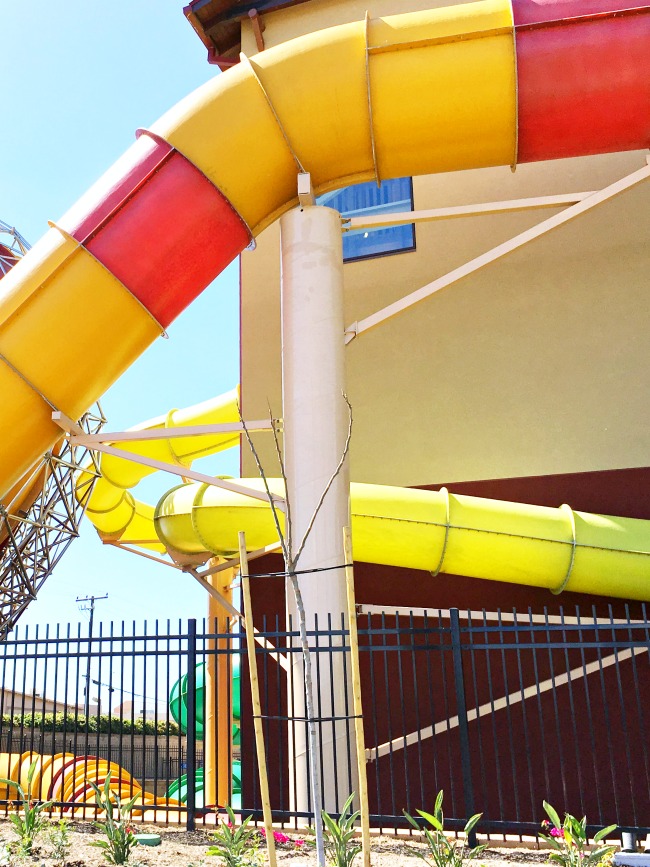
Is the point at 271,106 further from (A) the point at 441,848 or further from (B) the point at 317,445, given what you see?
(A) the point at 441,848

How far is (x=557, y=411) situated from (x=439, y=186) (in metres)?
3.75

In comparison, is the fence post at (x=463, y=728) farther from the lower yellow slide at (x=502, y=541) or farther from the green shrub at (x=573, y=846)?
the lower yellow slide at (x=502, y=541)

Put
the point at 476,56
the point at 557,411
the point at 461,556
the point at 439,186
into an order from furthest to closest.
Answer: the point at 439,186, the point at 557,411, the point at 461,556, the point at 476,56

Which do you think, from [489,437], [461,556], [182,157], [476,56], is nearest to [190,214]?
[182,157]

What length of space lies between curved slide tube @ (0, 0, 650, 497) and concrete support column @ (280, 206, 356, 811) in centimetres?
69

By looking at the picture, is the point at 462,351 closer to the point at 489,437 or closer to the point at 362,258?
the point at 489,437

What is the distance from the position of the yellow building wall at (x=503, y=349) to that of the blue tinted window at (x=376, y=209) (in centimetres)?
17

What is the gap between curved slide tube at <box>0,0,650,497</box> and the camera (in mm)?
7523

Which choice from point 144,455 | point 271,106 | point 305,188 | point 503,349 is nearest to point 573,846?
point 305,188

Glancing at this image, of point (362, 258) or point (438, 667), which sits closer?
point (438, 667)

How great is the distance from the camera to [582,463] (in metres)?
10.6

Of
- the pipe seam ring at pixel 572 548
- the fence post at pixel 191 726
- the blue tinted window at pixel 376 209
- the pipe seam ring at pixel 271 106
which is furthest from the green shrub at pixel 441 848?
the blue tinted window at pixel 376 209

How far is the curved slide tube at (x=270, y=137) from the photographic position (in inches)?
296

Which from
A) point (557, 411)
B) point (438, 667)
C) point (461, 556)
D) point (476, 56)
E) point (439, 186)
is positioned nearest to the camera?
point (476, 56)
